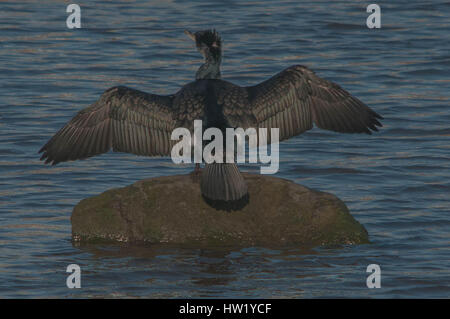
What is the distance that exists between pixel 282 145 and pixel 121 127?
377 cm

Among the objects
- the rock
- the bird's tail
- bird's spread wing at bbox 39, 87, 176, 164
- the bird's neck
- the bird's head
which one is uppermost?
the bird's head

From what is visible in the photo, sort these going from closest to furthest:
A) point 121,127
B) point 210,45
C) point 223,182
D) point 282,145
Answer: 1. point 223,182
2. point 210,45
3. point 121,127
4. point 282,145

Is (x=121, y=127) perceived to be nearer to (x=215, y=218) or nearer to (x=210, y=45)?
(x=210, y=45)

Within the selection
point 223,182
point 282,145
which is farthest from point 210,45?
point 282,145

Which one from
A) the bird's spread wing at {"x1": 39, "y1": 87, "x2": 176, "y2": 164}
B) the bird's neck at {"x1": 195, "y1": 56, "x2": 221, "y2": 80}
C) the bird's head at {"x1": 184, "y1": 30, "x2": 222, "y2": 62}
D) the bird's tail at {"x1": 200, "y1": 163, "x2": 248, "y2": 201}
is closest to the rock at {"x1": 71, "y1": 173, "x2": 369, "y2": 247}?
the bird's tail at {"x1": 200, "y1": 163, "x2": 248, "y2": 201}

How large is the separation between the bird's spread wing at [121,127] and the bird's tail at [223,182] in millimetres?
840

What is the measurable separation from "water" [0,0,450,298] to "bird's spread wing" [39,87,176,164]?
0.89m

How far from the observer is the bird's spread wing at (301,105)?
10500 mm

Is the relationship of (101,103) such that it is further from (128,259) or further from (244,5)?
(244,5)

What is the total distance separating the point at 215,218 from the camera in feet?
33.2

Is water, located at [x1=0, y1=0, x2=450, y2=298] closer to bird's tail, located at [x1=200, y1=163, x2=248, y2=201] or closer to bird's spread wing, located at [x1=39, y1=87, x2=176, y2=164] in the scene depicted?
bird's tail, located at [x1=200, y1=163, x2=248, y2=201]

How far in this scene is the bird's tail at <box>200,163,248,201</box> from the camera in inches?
384

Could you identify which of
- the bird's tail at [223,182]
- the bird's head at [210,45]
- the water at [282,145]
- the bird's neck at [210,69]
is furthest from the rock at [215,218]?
the bird's head at [210,45]

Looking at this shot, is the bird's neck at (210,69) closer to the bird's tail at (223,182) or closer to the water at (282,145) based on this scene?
the bird's tail at (223,182)
